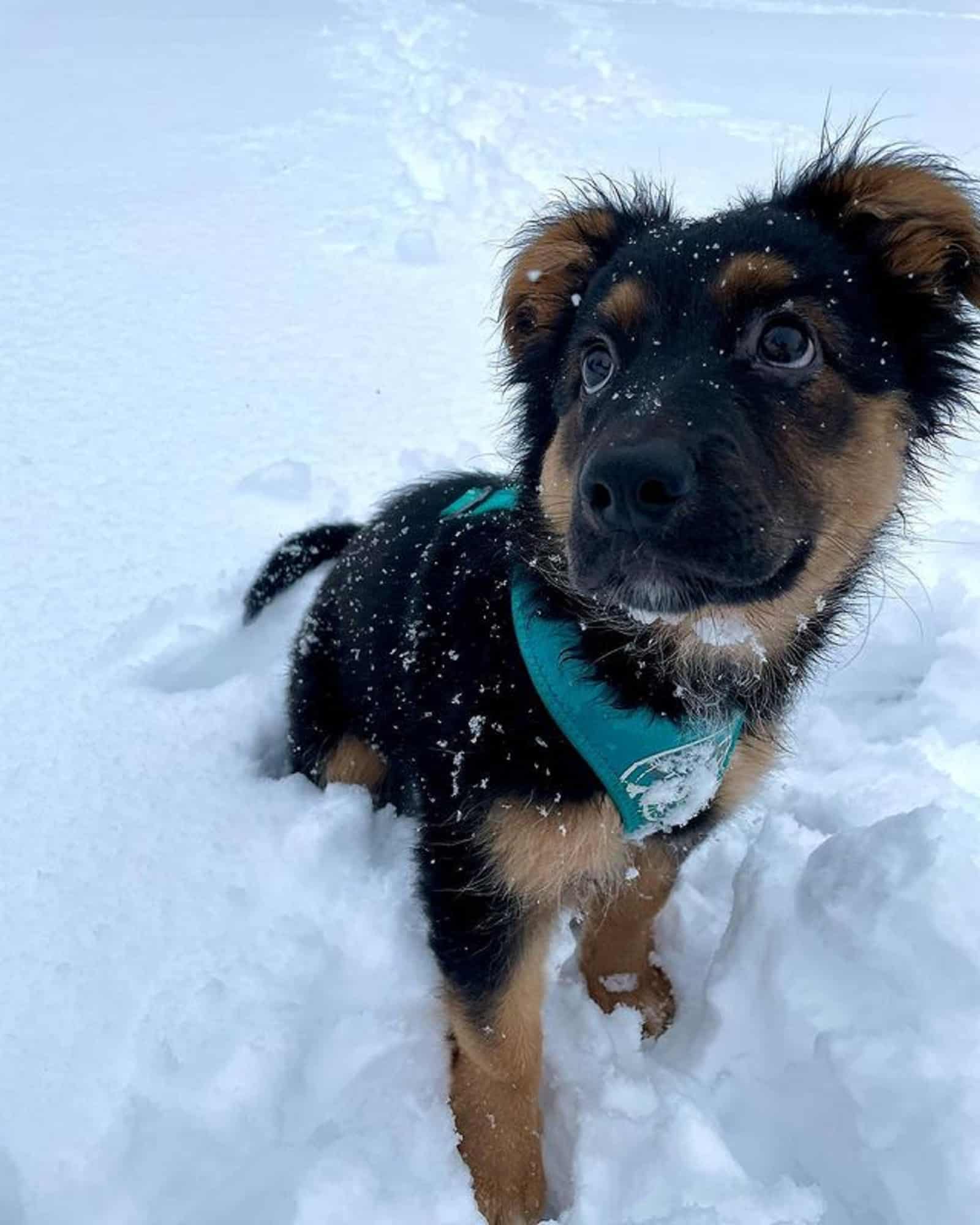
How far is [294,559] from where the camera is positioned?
364 centimetres

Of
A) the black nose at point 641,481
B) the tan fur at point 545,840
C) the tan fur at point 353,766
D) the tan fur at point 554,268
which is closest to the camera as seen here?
the black nose at point 641,481

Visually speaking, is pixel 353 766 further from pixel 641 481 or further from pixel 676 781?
pixel 641 481

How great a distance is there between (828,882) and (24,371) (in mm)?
4108

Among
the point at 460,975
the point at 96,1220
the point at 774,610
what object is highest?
the point at 774,610

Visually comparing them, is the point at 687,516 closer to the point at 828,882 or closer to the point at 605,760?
the point at 605,760

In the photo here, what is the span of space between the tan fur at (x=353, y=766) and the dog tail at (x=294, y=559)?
69 centimetres

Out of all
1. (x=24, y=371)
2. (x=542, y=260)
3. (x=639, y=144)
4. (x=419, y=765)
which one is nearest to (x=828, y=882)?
(x=419, y=765)

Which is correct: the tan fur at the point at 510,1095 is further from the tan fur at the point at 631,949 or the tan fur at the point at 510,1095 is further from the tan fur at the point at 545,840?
the tan fur at the point at 631,949

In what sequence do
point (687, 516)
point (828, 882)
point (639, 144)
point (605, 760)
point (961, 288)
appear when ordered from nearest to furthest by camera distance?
point (687, 516)
point (605, 760)
point (961, 288)
point (828, 882)
point (639, 144)

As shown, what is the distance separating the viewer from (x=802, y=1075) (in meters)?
2.45

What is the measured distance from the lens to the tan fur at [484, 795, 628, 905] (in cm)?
222

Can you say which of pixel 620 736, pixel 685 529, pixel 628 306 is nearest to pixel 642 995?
pixel 620 736

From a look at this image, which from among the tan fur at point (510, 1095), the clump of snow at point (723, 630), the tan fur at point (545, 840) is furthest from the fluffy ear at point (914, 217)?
the tan fur at point (510, 1095)

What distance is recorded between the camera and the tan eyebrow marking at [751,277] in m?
2.10
